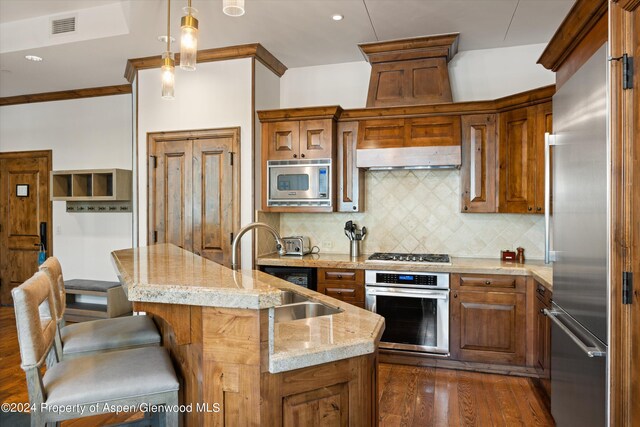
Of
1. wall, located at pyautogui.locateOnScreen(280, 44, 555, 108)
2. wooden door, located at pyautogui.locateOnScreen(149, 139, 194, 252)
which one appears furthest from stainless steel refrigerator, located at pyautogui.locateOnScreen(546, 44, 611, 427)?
wooden door, located at pyautogui.locateOnScreen(149, 139, 194, 252)

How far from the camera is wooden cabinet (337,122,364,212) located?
401cm

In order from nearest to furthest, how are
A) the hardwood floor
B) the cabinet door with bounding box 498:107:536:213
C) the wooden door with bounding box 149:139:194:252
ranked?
the hardwood floor → the cabinet door with bounding box 498:107:536:213 → the wooden door with bounding box 149:139:194:252

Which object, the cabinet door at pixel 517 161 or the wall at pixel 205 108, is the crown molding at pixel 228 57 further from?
the cabinet door at pixel 517 161

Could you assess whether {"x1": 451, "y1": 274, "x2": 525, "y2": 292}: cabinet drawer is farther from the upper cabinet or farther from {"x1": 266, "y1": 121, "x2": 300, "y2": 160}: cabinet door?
{"x1": 266, "y1": 121, "x2": 300, "y2": 160}: cabinet door

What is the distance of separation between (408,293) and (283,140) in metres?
1.92

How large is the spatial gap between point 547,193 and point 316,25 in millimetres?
2397

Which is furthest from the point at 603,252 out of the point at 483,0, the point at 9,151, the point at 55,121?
the point at 9,151

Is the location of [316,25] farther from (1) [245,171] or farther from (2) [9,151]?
(2) [9,151]

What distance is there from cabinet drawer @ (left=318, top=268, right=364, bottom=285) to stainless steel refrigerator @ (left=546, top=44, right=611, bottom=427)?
5.57 ft

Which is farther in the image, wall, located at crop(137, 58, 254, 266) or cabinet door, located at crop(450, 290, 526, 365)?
wall, located at crop(137, 58, 254, 266)

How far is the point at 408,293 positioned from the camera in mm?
3539

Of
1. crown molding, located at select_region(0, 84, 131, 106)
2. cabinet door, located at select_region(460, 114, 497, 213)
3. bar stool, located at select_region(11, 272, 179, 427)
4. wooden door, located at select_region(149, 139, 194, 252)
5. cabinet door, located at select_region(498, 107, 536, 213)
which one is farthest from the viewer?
crown molding, located at select_region(0, 84, 131, 106)

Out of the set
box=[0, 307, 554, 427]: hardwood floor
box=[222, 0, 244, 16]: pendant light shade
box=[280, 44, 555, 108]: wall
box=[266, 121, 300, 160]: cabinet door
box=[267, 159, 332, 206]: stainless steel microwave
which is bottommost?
box=[0, 307, 554, 427]: hardwood floor

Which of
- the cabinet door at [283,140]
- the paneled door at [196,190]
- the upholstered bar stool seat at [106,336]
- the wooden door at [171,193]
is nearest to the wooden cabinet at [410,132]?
the cabinet door at [283,140]
